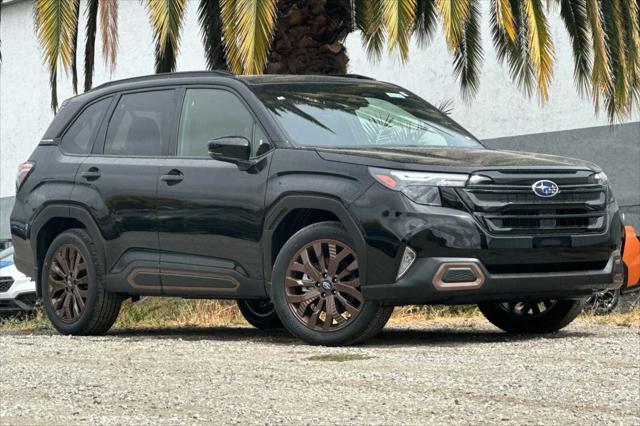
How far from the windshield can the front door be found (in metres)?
0.26

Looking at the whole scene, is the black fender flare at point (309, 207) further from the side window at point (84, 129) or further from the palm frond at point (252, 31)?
the palm frond at point (252, 31)

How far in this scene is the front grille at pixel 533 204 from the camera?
8773mm

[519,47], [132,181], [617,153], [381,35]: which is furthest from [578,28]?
[132,181]

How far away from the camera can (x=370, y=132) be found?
971 centimetres

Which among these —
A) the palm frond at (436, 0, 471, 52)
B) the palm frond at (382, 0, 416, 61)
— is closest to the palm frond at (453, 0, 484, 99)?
the palm frond at (382, 0, 416, 61)

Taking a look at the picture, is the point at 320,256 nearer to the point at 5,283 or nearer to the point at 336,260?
the point at 336,260

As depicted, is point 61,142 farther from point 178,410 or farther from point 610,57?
point 610,57

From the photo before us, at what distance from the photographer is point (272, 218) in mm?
9305

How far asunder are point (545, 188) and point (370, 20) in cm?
619

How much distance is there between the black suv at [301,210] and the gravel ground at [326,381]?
41 centimetres

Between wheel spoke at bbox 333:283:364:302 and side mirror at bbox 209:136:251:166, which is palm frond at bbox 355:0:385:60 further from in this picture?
wheel spoke at bbox 333:283:364:302

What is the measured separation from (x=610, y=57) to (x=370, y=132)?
6.75m

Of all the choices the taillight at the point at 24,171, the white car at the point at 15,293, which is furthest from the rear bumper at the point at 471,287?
the white car at the point at 15,293

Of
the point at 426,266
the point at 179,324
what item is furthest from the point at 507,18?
the point at 426,266
